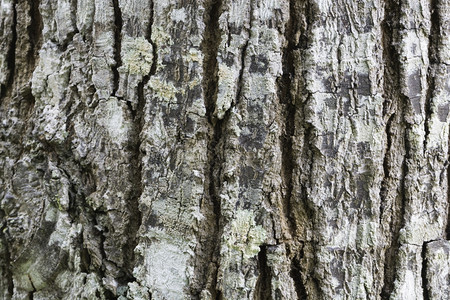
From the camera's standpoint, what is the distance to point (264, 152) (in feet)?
3.30

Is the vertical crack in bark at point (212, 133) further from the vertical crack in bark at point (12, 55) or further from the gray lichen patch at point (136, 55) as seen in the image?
the vertical crack in bark at point (12, 55)

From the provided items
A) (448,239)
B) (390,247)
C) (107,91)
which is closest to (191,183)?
(107,91)

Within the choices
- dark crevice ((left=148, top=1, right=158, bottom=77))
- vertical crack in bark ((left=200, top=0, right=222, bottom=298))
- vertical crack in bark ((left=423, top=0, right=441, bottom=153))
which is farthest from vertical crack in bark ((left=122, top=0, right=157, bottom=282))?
vertical crack in bark ((left=423, top=0, right=441, bottom=153))

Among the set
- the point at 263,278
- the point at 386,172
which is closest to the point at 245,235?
the point at 263,278

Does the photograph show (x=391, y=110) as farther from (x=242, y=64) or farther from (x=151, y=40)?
(x=151, y=40)

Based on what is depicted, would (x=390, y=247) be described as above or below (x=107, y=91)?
below

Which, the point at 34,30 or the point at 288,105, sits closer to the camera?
the point at 288,105

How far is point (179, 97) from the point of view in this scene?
1.02 m

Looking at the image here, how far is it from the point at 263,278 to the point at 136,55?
1.96ft

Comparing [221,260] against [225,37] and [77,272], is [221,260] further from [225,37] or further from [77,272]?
[225,37]

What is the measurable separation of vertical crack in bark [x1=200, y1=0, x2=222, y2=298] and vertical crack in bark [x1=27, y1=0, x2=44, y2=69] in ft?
1.55

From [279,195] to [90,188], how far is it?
458mm

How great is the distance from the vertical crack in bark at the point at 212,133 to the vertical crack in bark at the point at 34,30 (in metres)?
0.47

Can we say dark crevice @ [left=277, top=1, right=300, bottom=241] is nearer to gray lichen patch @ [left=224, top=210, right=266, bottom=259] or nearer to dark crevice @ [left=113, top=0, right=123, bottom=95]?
gray lichen patch @ [left=224, top=210, right=266, bottom=259]
